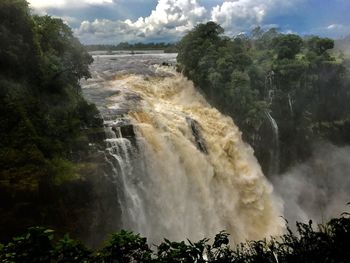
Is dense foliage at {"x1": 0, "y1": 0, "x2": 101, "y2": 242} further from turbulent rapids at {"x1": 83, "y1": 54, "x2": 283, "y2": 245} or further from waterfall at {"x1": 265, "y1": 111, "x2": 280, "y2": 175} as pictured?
waterfall at {"x1": 265, "y1": 111, "x2": 280, "y2": 175}

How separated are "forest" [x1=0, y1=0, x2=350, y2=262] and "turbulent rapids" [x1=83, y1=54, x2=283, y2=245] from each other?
110 cm

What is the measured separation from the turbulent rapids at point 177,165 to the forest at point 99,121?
1096 mm

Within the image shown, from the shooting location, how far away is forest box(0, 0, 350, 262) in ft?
14.9

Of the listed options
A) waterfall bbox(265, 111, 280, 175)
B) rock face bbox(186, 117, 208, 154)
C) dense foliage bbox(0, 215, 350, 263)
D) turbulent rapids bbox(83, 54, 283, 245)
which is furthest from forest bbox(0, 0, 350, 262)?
rock face bbox(186, 117, 208, 154)

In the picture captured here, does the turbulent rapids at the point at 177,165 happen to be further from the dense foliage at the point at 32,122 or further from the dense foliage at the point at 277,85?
the dense foliage at the point at 32,122

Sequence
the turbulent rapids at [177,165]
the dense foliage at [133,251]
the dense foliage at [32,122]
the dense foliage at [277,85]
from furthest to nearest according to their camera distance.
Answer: the dense foliage at [277,85]
the turbulent rapids at [177,165]
the dense foliage at [32,122]
the dense foliage at [133,251]

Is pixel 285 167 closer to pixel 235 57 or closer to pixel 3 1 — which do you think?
pixel 235 57

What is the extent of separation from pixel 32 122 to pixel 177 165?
6035mm

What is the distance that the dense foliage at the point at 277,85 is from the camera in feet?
76.4

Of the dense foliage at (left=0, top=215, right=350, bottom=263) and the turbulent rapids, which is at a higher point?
the dense foliage at (left=0, top=215, right=350, bottom=263)

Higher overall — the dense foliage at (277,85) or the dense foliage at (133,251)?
the dense foliage at (133,251)

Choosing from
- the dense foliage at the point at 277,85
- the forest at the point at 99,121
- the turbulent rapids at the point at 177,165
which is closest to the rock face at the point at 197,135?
the turbulent rapids at the point at 177,165

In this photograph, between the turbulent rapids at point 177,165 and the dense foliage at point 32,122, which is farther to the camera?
the turbulent rapids at point 177,165

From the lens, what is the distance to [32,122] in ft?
43.3
